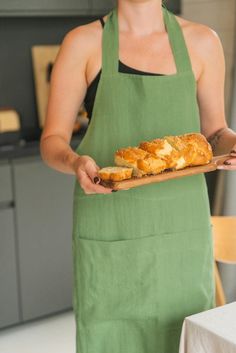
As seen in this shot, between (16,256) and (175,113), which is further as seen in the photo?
(16,256)

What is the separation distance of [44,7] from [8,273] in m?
1.19

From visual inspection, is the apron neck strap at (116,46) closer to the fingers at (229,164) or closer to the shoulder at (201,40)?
the shoulder at (201,40)

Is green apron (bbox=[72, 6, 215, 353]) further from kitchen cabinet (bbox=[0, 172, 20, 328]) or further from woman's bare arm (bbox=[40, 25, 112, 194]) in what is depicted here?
kitchen cabinet (bbox=[0, 172, 20, 328])

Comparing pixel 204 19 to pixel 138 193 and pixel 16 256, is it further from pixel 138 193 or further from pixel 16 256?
pixel 138 193

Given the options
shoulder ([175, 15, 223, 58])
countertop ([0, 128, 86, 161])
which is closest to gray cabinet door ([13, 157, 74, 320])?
countertop ([0, 128, 86, 161])

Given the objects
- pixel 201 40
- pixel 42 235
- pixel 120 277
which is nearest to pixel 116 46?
pixel 201 40

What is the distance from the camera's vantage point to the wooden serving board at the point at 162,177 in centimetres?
119

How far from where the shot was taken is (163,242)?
1.42 metres

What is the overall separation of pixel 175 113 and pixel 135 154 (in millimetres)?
216

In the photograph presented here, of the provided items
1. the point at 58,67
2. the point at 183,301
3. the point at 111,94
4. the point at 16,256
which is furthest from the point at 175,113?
the point at 16,256

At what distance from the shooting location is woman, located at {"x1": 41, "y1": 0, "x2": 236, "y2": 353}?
4.65ft

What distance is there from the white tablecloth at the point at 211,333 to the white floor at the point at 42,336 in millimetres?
1405

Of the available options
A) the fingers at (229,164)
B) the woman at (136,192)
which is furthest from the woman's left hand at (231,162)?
the woman at (136,192)

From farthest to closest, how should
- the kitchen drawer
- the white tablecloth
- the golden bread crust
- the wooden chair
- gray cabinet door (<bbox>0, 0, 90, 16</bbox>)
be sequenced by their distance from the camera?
1. gray cabinet door (<bbox>0, 0, 90, 16</bbox>)
2. the kitchen drawer
3. the wooden chair
4. the golden bread crust
5. the white tablecloth
